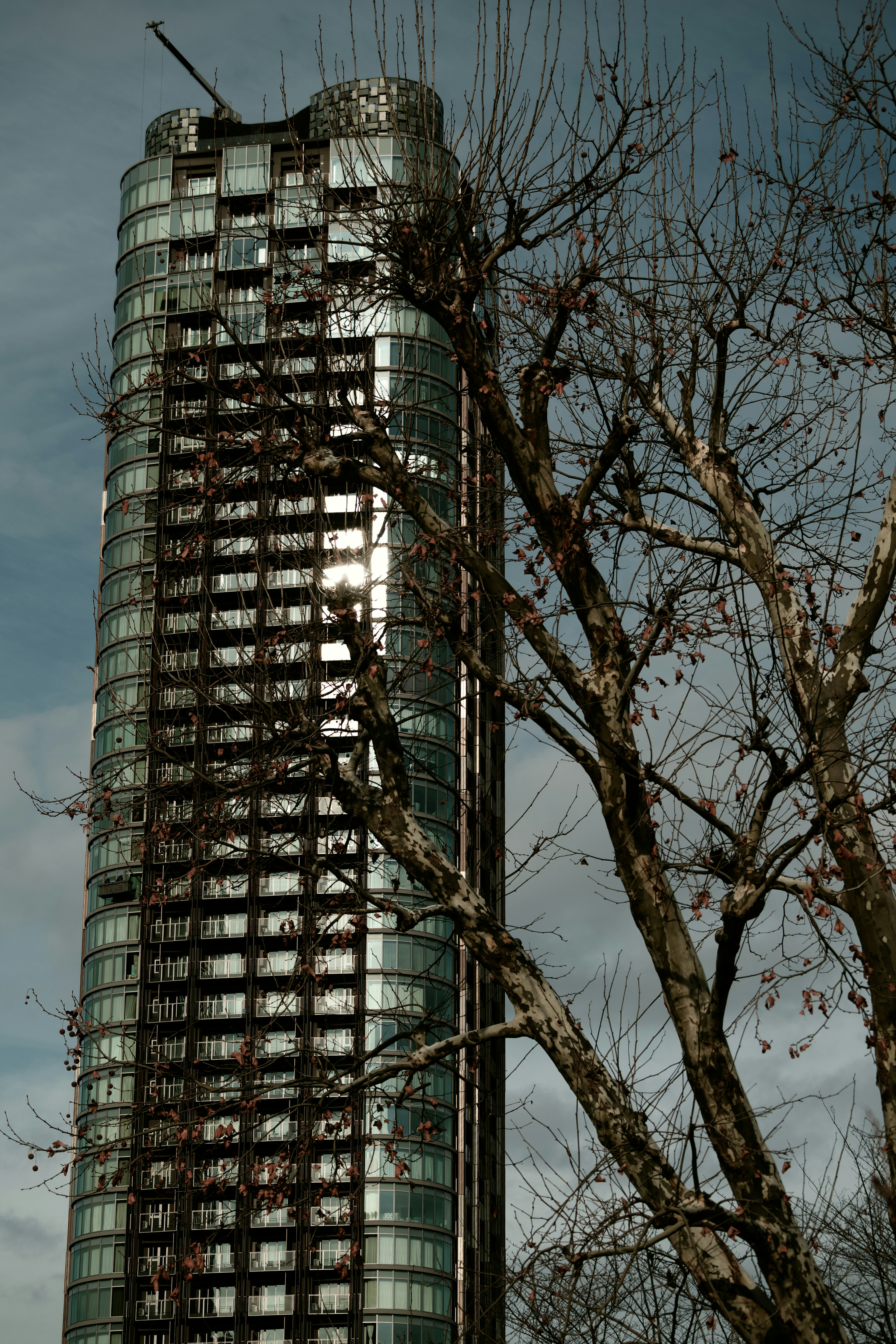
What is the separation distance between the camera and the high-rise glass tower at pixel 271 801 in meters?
10.3

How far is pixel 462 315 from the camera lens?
10.3 metres

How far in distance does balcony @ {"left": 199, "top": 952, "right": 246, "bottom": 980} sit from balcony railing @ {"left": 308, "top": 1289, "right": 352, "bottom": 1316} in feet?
46.5

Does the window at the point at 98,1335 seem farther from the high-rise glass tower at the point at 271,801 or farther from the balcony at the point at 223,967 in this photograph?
the balcony at the point at 223,967

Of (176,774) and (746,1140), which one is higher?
(176,774)

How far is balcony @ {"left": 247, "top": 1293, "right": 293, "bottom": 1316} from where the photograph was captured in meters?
62.6

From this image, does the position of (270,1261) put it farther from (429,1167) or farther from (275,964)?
(275,964)

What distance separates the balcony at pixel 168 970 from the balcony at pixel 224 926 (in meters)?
1.54

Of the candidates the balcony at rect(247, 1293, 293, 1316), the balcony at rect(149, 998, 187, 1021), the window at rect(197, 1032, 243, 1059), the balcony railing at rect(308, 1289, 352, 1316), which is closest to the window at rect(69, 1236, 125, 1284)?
the balcony at rect(247, 1293, 293, 1316)

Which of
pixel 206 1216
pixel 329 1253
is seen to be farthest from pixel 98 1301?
pixel 329 1253

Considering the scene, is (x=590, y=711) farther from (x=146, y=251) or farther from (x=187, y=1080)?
(x=146, y=251)

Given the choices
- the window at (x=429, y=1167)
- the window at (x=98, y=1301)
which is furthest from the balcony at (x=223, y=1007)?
the window at (x=98, y=1301)

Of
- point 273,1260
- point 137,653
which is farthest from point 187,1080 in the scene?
point 137,653

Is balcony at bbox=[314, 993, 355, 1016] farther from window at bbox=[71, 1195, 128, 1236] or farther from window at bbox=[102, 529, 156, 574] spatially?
window at bbox=[102, 529, 156, 574]

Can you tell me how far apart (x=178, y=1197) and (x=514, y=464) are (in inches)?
2179
